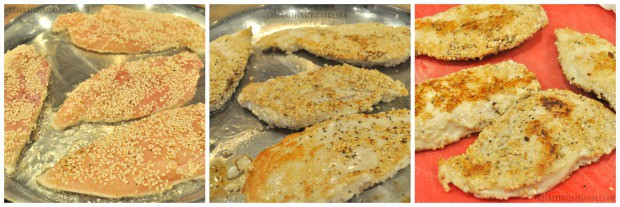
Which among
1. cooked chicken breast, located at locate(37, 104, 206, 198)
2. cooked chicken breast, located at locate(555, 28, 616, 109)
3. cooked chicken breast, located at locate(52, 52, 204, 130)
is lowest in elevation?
cooked chicken breast, located at locate(37, 104, 206, 198)

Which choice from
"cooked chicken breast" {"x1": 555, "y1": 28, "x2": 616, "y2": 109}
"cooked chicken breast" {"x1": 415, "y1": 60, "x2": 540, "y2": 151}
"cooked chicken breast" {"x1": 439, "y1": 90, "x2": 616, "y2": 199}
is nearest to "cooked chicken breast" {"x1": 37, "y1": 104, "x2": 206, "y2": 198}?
"cooked chicken breast" {"x1": 415, "y1": 60, "x2": 540, "y2": 151}

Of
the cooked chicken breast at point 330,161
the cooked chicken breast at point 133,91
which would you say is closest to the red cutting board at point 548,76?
the cooked chicken breast at point 330,161

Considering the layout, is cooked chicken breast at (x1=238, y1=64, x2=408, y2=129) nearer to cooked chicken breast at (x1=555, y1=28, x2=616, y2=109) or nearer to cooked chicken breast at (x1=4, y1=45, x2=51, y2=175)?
cooked chicken breast at (x1=555, y1=28, x2=616, y2=109)

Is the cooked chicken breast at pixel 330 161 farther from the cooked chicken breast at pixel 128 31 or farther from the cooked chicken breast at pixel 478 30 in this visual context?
the cooked chicken breast at pixel 128 31

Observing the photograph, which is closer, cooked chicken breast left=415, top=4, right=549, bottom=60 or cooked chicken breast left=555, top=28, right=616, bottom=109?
cooked chicken breast left=555, top=28, right=616, bottom=109

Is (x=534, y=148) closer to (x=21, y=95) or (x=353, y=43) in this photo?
(x=353, y=43)

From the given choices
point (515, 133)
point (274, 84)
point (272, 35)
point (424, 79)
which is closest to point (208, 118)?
point (274, 84)

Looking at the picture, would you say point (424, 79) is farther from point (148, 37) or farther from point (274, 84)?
point (148, 37)
